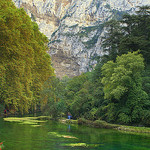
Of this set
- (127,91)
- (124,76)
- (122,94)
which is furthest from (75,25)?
(124,76)

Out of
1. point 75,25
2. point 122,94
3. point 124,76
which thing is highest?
point 75,25

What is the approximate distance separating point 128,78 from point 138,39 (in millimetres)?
10640

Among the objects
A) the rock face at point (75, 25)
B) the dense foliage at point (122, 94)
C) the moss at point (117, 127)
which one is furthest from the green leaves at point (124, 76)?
the rock face at point (75, 25)

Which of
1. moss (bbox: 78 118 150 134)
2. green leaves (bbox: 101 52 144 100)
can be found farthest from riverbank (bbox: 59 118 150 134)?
green leaves (bbox: 101 52 144 100)

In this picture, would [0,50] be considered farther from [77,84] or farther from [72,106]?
[77,84]

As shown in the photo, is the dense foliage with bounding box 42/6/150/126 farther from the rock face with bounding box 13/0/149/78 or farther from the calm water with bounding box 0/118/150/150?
the rock face with bounding box 13/0/149/78

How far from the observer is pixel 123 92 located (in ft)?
71.5

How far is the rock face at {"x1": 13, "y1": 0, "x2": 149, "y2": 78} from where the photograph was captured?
12962 centimetres

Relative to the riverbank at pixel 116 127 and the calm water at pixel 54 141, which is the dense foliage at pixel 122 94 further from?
the calm water at pixel 54 141

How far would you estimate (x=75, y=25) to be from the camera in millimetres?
143875

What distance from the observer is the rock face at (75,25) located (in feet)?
425

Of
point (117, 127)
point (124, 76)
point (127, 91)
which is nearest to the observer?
point (117, 127)

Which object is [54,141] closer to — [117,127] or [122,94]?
[117,127]

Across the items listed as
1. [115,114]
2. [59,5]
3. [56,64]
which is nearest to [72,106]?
[115,114]
